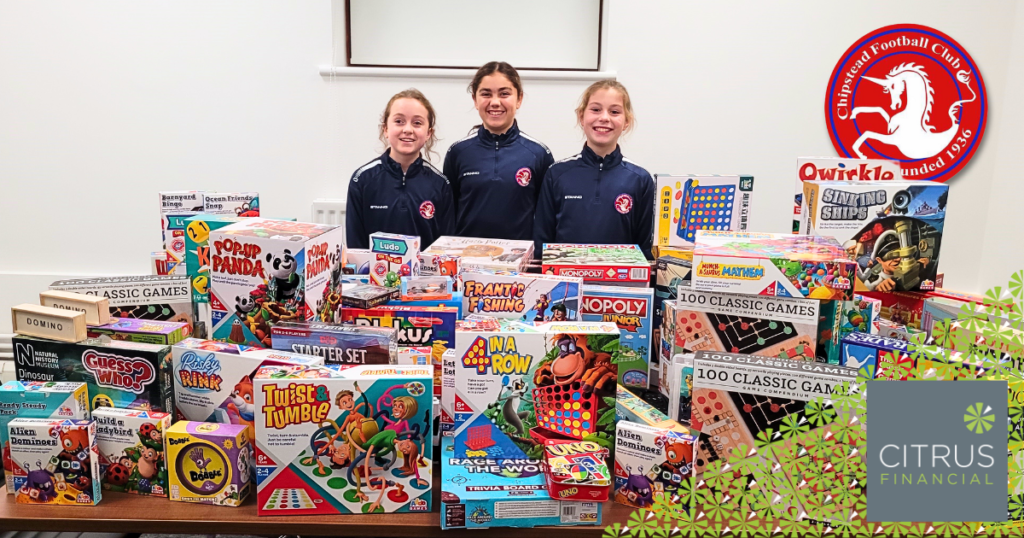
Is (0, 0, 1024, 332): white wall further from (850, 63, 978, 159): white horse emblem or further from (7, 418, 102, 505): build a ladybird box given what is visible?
(7, 418, 102, 505): build a ladybird box

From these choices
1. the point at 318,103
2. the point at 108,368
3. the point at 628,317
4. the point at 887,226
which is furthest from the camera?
the point at 318,103

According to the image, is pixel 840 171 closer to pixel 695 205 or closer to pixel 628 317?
pixel 695 205

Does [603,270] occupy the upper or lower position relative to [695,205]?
lower

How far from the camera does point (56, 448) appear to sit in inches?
58.7

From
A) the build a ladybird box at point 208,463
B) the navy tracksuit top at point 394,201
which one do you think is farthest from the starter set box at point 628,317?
the navy tracksuit top at point 394,201

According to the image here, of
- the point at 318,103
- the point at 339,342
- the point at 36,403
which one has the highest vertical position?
the point at 318,103

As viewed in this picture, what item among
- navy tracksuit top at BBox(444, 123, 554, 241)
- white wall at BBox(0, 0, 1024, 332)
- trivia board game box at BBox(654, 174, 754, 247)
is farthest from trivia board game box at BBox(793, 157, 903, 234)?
white wall at BBox(0, 0, 1024, 332)

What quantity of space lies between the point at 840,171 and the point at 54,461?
2515 mm

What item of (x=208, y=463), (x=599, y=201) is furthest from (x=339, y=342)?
(x=599, y=201)

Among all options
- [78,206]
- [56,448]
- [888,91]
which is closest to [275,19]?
[78,206]

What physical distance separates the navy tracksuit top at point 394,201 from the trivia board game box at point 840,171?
1747 millimetres

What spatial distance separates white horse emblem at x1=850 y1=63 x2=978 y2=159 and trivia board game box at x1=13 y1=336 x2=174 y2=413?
4902mm

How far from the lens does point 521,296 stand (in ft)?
6.17

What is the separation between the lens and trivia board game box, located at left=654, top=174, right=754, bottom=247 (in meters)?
2.54
